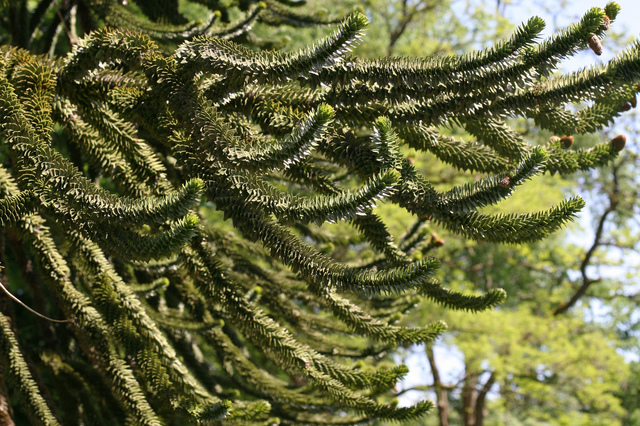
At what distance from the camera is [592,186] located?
17.2m

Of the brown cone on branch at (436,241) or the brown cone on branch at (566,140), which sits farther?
the brown cone on branch at (436,241)

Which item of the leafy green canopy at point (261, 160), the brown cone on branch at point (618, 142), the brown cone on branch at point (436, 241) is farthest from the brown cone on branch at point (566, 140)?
the brown cone on branch at point (436, 241)

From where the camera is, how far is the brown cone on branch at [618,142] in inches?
101

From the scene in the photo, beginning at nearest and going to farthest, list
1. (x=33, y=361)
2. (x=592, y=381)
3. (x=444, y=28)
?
(x=33, y=361)
(x=592, y=381)
(x=444, y=28)

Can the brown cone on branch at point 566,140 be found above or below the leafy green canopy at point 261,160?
above

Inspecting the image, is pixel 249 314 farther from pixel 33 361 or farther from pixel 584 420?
pixel 584 420

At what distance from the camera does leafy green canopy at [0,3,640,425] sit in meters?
1.93

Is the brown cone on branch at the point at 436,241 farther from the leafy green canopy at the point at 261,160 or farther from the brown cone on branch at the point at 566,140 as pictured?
the brown cone on branch at the point at 566,140

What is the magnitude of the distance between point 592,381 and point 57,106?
14937mm

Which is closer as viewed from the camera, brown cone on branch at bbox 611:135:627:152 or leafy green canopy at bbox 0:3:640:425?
leafy green canopy at bbox 0:3:640:425

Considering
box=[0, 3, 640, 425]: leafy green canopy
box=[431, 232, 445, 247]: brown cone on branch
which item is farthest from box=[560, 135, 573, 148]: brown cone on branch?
box=[431, 232, 445, 247]: brown cone on branch

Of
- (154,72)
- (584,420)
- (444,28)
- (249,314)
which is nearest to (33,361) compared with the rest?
(249,314)

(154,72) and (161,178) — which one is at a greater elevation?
(154,72)

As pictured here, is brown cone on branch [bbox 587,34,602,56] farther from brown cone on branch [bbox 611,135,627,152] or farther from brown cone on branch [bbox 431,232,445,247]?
brown cone on branch [bbox 431,232,445,247]
